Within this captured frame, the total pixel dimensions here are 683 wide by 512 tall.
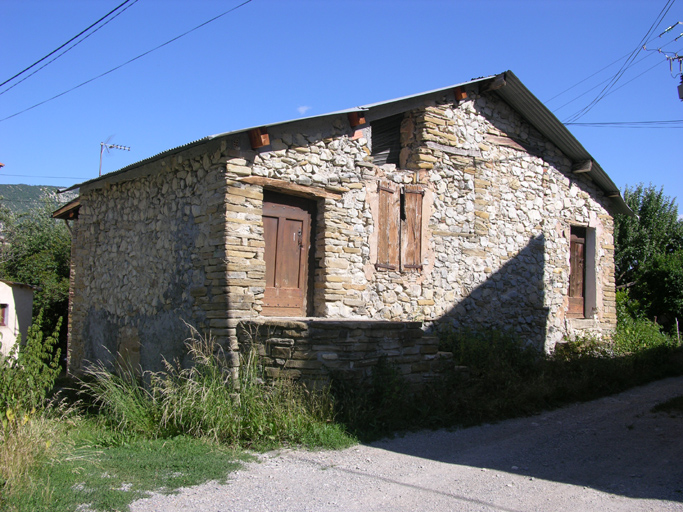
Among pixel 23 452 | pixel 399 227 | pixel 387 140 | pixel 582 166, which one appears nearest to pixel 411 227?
pixel 399 227

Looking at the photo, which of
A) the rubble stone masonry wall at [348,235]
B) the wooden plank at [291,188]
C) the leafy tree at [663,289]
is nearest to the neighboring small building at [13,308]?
the rubble stone masonry wall at [348,235]

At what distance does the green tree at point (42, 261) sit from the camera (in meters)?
14.4

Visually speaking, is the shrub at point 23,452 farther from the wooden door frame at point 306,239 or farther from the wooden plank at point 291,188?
the wooden plank at point 291,188

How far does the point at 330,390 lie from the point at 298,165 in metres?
3.14

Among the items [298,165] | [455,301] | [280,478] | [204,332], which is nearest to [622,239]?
[455,301]

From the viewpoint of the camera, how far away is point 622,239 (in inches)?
664

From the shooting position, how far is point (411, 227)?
29.1 ft

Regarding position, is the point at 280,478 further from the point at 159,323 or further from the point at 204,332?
the point at 159,323

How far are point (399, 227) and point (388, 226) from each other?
8.9 inches

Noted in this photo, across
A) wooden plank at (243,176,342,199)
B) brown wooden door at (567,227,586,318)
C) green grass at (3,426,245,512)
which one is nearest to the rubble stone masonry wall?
wooden plank at (243,176,342,199)

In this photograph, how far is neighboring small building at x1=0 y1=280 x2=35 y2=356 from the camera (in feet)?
41.5

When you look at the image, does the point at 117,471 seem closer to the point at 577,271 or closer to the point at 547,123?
the point at 547,123

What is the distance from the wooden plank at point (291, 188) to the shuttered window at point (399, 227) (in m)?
0.91

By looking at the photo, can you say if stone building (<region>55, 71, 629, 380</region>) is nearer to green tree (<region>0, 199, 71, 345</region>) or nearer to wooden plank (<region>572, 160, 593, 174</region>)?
wooden plank (<region>572, 160, 593, 174</region>)
